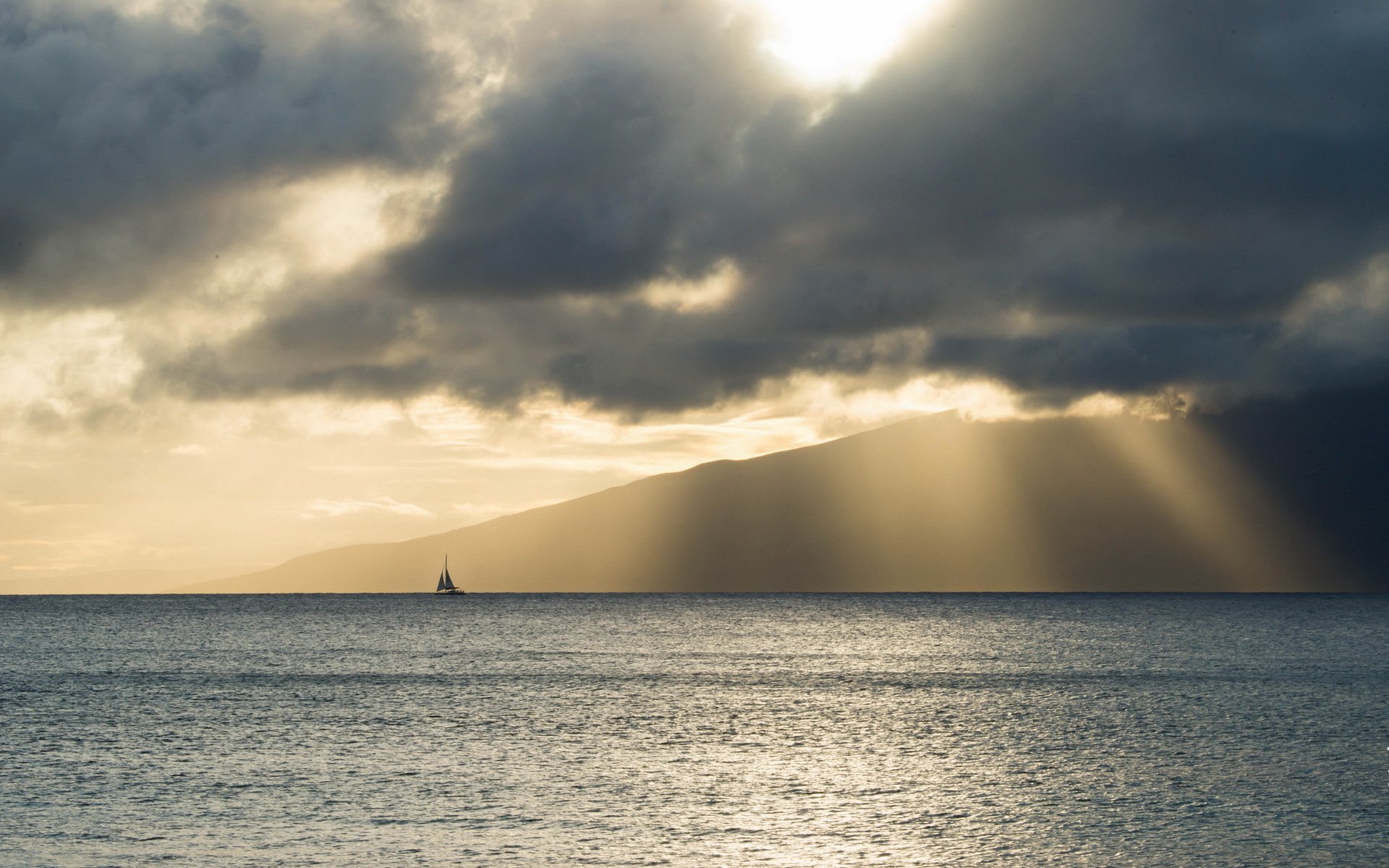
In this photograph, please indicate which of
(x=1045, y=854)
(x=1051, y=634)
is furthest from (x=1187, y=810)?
(x=1051, y=634)

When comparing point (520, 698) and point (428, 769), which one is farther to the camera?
point (520, 698)

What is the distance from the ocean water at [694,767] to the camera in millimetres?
40938

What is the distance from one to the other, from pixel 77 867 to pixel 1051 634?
171 metres

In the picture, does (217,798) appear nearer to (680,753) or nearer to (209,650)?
(680,753)

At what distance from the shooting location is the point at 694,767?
5600 cm

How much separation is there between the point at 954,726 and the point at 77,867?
48127 mm

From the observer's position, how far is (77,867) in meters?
37.9

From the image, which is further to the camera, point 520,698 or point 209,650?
point 209,650

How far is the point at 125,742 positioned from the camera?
211 feet

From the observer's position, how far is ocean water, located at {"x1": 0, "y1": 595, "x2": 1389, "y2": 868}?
4094 centimetres

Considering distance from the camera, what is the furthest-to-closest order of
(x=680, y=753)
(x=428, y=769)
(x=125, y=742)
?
(x=125, y=742) < (x=680, y=753) < (x=428, y=769)

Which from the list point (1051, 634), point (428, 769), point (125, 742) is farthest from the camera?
point (1051, 634)

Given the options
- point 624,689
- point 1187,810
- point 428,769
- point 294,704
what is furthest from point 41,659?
point 1187,810

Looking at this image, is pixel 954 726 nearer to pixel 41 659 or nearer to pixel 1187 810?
pixel 1187 810
